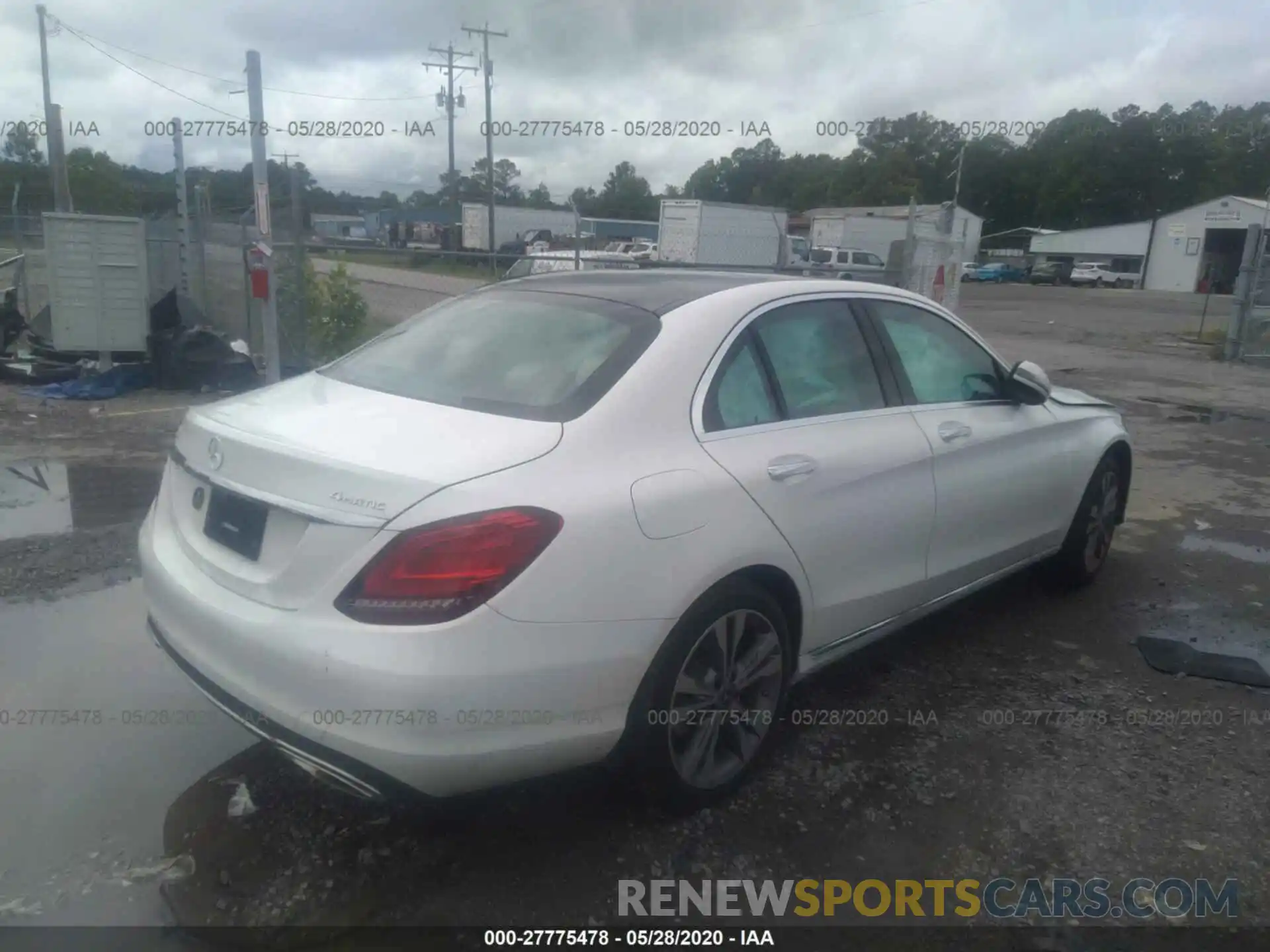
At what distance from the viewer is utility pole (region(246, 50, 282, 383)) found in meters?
7.88

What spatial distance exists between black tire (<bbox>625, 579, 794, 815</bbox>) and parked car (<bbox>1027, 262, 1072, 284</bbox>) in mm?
65614

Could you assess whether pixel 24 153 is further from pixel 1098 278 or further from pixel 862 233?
pixel 1098 278

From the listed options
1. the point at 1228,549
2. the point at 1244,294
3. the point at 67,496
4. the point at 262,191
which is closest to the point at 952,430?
the point at 1228,549

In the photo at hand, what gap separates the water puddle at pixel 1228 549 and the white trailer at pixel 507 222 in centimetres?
3403

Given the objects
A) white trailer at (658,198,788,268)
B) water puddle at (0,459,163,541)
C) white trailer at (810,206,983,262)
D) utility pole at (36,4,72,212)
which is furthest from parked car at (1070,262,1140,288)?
water puddle at (0,459,163,541)

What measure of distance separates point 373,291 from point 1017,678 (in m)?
21.1

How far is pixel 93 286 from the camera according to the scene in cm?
1022

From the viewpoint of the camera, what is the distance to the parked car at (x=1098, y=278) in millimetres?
60781

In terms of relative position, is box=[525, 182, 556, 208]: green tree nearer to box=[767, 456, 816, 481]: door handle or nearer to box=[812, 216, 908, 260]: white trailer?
box=[812, 216, 908, 260]: white trailer

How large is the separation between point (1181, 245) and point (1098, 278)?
4.79 m

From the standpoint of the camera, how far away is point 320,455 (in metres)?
2.62

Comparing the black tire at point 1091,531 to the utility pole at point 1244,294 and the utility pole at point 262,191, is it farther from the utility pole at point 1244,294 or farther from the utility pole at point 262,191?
the utility pole at point 1244,294

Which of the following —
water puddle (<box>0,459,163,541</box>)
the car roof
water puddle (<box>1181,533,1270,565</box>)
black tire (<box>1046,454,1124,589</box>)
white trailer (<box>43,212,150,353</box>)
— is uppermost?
the car roof

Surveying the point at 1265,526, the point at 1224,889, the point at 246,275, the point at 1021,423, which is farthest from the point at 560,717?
Result: the point at 246,275
